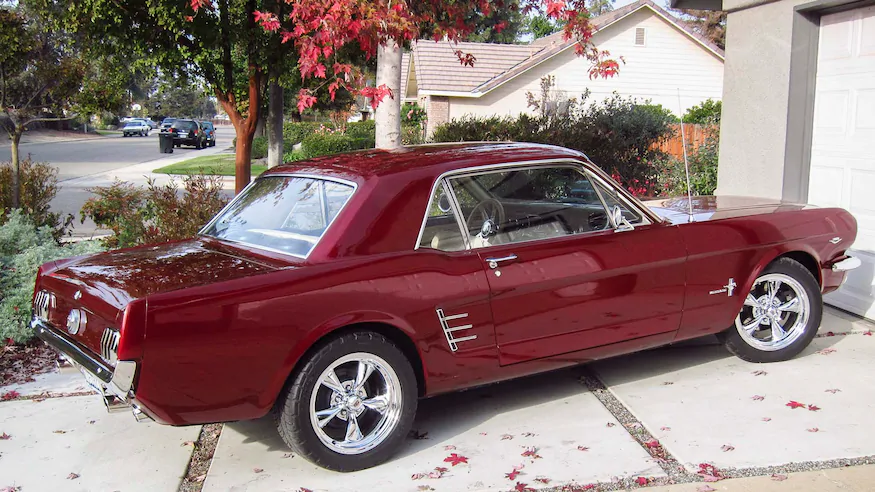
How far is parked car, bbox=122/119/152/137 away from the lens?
2513 inches

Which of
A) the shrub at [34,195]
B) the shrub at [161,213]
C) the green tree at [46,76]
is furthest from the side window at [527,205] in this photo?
the green tree at [46,76]

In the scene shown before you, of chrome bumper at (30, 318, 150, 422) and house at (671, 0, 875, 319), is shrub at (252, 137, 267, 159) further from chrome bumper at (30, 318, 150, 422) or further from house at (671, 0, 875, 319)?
chrome bumper at (30, 318, 150, 422)

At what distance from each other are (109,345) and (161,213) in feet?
13.5

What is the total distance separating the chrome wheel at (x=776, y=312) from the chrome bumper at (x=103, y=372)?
3.77 meters

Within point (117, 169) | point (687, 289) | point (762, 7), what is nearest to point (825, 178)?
point (762, 7)

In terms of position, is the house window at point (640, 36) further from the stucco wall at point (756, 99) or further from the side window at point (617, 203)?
the side window at point (617, 203)

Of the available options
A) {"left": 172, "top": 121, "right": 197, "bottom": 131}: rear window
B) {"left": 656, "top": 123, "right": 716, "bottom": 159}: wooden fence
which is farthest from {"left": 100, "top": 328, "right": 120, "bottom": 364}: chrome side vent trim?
{"left": 172, "top": 121, "right": 197, "bottom": 131}: rear window

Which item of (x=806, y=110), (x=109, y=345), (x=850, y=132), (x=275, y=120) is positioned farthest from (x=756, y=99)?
(x=275, y=120)

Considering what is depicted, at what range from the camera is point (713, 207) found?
564 cm

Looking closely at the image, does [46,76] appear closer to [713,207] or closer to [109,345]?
[109,345]

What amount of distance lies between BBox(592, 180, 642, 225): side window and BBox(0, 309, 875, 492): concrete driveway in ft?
3.58

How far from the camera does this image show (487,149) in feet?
15.8

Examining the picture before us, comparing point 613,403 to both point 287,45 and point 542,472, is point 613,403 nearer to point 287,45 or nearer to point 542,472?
point 542,472

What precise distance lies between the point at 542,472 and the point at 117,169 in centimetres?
2565
